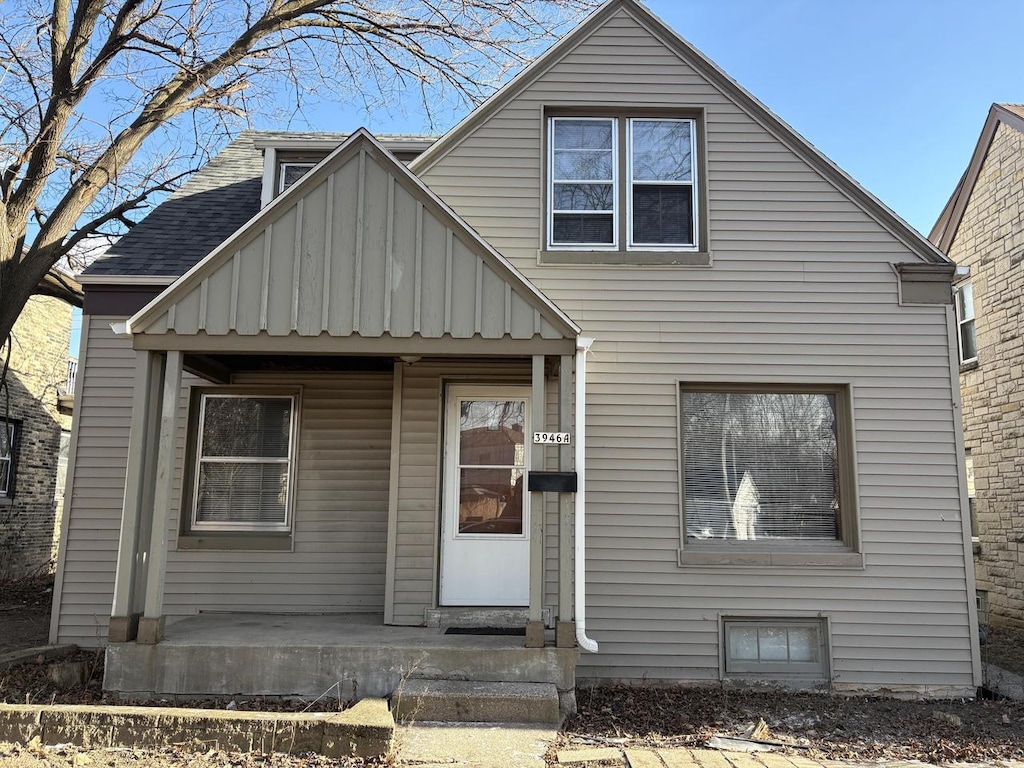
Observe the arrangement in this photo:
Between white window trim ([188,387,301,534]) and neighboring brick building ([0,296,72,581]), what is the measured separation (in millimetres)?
7265

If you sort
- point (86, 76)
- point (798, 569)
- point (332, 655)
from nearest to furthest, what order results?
point (332, 655), point (798, 569), point (86, 76)

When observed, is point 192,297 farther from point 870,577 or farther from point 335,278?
point 870,577

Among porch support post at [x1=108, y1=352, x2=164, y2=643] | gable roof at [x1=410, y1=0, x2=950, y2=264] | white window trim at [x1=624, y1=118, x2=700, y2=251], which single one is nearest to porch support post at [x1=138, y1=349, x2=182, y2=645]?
porch support post at [x1=108, y1=352, x2=164, y2=643]

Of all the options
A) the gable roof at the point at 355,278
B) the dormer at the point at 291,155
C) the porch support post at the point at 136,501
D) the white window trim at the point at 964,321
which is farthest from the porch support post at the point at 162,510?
the white window trim at the point at 964,321

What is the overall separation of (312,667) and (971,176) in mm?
11334

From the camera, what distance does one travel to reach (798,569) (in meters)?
7.20

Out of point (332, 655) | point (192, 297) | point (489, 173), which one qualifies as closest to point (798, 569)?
point (332, 655)

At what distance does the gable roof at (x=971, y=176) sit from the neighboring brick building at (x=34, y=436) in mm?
15746

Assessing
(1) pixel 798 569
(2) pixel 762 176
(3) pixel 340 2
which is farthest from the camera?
(3) pixel 340 2

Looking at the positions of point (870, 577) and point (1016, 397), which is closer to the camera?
point (870, 577)

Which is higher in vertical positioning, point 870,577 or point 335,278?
point 335,278

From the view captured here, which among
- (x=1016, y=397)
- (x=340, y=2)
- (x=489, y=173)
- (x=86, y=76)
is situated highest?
(x=340, y=2)

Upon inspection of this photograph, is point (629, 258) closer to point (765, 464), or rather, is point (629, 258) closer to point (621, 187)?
point (621, 187)

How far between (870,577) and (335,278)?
5.58 metres
